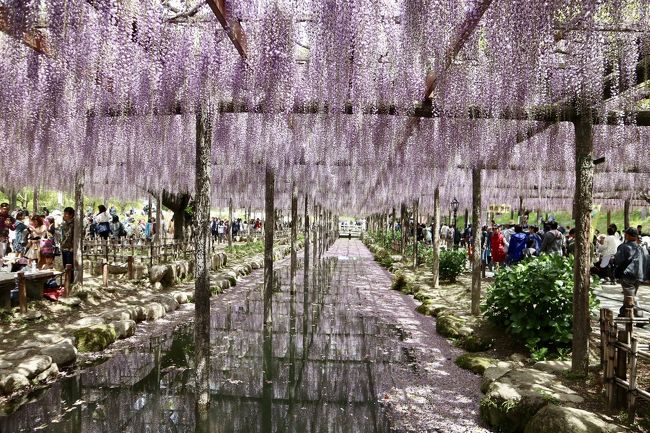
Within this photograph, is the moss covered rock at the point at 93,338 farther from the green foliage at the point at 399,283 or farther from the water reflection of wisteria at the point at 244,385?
the green foliage at the point at 399,283

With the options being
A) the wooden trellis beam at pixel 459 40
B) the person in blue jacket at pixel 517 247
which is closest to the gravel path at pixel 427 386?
the wooden trellis beam at pixel 459 40

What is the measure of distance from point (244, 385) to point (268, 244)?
3.68 meters

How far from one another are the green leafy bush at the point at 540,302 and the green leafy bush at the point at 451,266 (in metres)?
5.35

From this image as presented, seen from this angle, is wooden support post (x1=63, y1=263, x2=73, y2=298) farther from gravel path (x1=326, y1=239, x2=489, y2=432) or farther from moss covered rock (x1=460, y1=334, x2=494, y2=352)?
moss covered rock (x1=460, y1=334, x2=494, y2=352)

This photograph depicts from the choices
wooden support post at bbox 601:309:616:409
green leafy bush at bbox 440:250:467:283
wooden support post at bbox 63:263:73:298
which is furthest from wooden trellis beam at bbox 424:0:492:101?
green leafy bush at bbox 440:250:467:283

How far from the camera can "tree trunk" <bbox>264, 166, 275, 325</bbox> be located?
7410 mm

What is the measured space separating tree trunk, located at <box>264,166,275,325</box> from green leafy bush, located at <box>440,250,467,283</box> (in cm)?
468

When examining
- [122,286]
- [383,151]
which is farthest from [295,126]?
[122,286]

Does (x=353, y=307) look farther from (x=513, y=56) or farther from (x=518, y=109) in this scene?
(x=513, y=56)

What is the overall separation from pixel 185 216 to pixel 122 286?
665 centimetres

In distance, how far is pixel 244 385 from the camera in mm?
4664

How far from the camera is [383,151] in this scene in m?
7.68

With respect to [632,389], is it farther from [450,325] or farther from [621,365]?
[450,325]

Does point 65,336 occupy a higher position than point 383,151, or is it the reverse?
point 383,151
